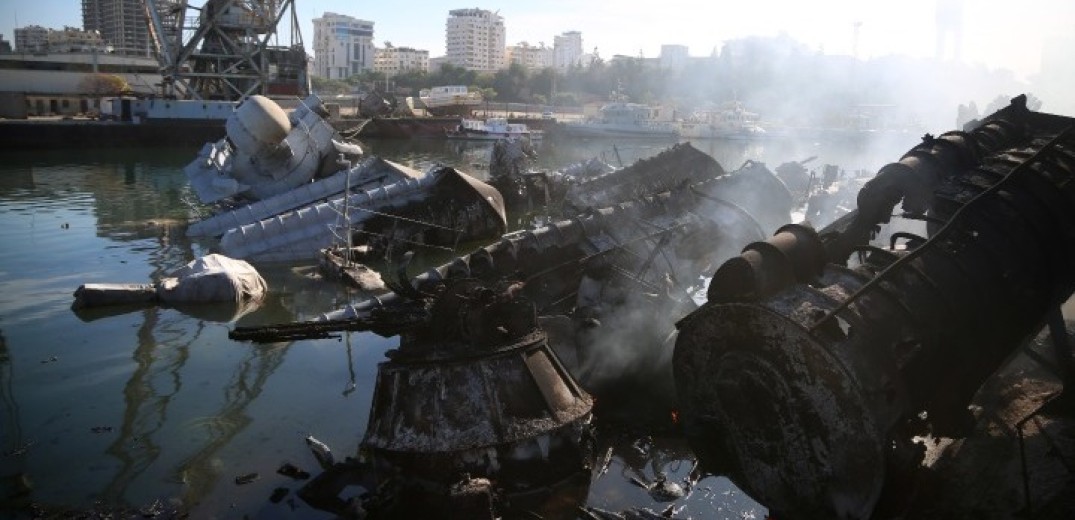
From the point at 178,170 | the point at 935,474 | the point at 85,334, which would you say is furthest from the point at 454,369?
the point at 178,170

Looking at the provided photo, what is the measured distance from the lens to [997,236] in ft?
22.8

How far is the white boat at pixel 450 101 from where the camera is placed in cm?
7694

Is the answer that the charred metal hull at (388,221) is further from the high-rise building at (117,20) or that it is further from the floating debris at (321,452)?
the high-rise building at (117,20)

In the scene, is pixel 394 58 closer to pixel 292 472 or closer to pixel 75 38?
pixel 75 38

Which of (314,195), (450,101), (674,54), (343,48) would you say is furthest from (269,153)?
(343,48)

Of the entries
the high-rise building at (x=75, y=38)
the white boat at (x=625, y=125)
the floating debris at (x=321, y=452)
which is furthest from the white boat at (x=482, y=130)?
the high-rise building at (x=75, y=38)

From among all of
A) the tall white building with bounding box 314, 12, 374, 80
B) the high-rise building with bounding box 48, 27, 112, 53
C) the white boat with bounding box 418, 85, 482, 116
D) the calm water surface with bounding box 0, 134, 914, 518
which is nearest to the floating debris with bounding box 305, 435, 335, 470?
the calm water surface with bounding box 0, 134, 914, 518

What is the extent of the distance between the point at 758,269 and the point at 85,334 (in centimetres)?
1277

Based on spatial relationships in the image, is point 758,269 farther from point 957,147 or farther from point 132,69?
point 132,69

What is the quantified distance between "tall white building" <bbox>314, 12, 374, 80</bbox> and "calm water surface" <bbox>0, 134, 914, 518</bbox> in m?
175

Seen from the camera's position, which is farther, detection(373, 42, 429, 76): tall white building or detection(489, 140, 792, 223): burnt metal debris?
detection(373, 42, 429, 76): tall white building

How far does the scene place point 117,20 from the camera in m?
158

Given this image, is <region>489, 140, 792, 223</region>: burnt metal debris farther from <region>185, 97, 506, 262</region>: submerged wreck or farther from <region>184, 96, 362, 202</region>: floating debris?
<region>184, 96, 362, 202</region>: floating debris

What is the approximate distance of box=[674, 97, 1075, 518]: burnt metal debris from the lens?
5.46 metres
